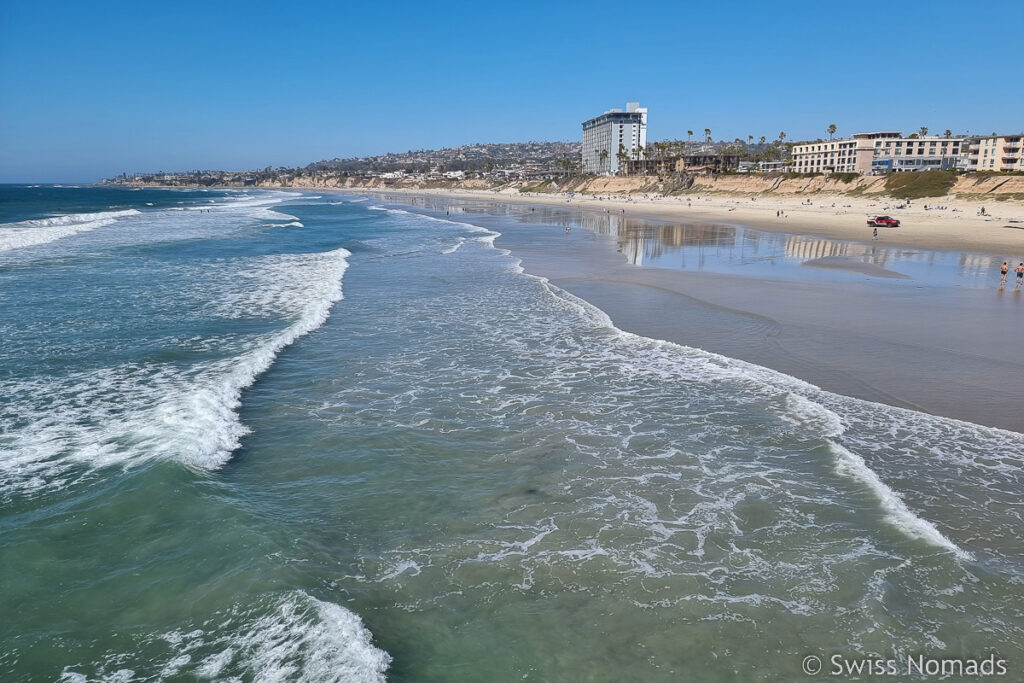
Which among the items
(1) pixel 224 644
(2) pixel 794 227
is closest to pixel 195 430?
(1) pixel 224 644

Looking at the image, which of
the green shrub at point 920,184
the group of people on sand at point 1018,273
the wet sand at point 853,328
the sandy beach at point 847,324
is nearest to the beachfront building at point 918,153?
the green shrub at point 920,184

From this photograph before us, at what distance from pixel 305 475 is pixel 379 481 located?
1.13 metres

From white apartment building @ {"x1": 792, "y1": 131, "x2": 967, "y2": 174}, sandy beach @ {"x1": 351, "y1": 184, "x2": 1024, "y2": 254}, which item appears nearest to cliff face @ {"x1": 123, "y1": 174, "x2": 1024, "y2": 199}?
sandy beach @ {"x1": 351, "y1": 184, "x2": 1024, "y2": 254}

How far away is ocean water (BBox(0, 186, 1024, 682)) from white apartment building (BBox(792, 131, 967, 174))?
12913 centimetres

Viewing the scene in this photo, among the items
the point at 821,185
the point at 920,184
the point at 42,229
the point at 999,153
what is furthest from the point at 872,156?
the point at 42,229

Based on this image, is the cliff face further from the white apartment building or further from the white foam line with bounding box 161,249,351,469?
the white foam line with bounding box 161,249,351,469

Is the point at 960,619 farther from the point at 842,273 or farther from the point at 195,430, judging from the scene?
the point at 842,273

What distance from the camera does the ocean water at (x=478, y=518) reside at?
5698 mm

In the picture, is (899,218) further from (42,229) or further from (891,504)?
(42,229)

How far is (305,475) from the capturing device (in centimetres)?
891

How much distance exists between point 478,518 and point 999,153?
446 ft

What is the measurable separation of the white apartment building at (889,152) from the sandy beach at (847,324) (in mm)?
109698

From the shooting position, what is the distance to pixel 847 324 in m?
17.0

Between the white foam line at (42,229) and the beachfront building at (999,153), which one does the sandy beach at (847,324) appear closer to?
the white foam line at (42,229)
